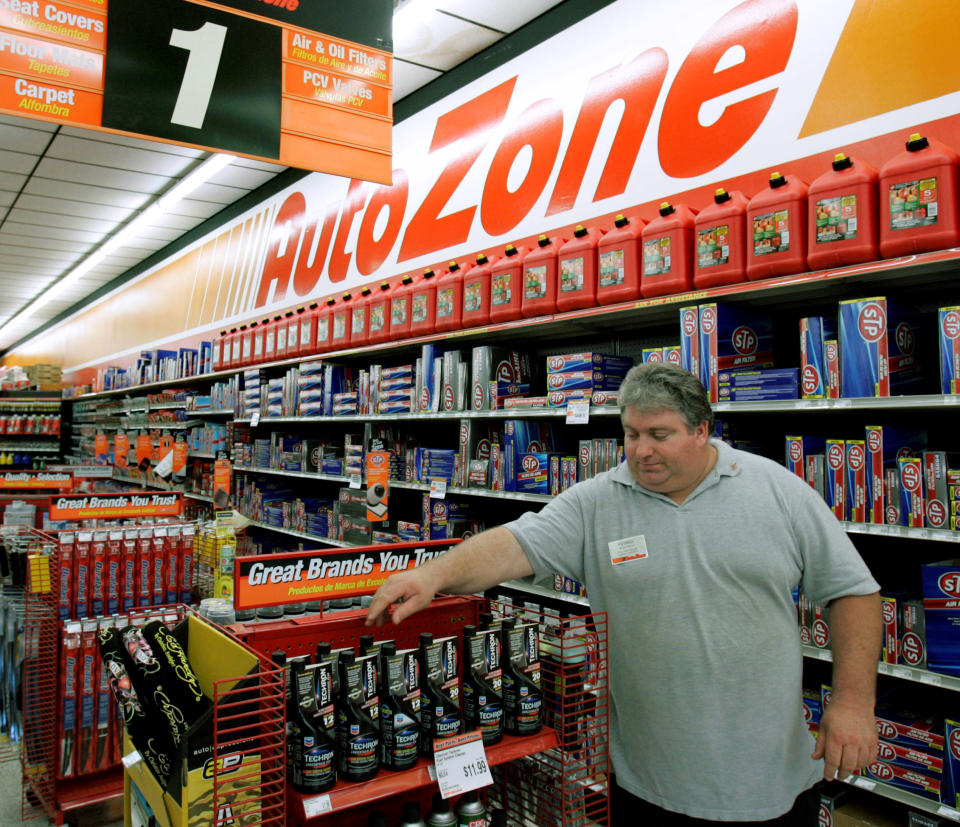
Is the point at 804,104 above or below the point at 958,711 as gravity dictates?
above

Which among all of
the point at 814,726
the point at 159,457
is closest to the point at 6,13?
the point at 814,726

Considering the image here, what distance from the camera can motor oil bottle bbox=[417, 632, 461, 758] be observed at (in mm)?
1717

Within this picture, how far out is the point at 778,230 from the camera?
2865 millimetres

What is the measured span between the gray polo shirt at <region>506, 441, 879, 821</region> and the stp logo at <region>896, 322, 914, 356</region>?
1.04 metres

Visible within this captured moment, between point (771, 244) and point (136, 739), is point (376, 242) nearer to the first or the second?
point (771, 244)

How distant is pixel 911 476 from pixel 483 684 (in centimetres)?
164

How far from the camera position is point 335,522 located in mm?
5617

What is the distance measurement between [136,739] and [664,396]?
156 cm

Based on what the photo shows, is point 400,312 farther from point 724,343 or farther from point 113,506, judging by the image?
point 724,343

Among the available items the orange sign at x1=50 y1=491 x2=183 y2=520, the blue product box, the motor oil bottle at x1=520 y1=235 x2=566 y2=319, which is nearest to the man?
the blue product box

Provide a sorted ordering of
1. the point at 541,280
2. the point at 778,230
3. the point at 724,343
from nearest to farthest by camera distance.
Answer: the point at 778,230 → the point at 724,343 → the point at 541,280

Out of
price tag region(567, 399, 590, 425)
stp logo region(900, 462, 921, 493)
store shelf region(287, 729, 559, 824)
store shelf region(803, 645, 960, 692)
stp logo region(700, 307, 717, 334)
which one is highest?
stp logo region(700, 307, 717, 334)

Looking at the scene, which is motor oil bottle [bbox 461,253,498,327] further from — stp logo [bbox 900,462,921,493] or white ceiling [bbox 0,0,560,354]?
stp logo [bbox 900,462,921,493]

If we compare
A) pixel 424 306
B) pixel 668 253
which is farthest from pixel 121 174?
pixel 668 253
